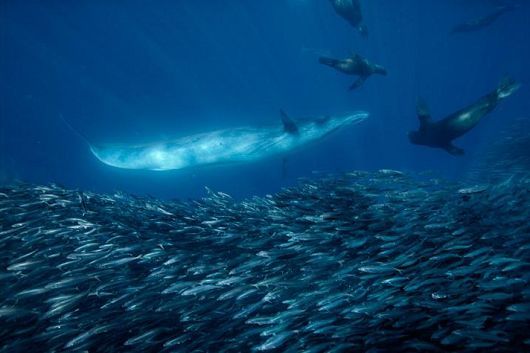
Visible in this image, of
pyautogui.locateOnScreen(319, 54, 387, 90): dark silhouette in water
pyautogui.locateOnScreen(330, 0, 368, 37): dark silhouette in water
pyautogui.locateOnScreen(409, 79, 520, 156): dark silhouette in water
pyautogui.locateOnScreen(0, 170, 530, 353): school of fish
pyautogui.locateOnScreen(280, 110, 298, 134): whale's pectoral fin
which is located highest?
pyautogui.locateOnScreen(330, 0, 368, 37): dark silhouette in water

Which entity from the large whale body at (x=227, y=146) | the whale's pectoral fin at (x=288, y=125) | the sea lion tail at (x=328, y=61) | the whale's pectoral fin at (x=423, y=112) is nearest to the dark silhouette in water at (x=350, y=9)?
the sea lion tail at (x=328, y=61)

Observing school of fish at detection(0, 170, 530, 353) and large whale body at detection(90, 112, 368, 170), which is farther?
large whale body at detection(90, 112, 368, 170)

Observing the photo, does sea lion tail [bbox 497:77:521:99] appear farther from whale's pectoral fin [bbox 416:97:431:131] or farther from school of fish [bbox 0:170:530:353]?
school of fish [bbox 0:170:530:353]

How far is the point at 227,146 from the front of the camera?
13789mm

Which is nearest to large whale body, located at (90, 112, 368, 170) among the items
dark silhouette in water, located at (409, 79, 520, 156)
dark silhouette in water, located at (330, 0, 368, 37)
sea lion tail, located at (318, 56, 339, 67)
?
dark silhouette in water, located at (409, 79, 520, 156)

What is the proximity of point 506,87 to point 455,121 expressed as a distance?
122 cm

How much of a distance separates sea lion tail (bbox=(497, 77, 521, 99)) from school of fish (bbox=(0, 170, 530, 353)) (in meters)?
2.29

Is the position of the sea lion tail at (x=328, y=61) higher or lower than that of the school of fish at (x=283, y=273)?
higher

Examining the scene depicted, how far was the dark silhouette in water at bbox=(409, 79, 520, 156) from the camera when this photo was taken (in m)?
8.27

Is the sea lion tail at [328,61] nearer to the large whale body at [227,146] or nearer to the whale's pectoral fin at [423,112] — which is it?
the whale's pectoral fin at [423,112]

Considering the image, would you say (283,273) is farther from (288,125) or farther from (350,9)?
(288,125)

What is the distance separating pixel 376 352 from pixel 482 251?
195 cm

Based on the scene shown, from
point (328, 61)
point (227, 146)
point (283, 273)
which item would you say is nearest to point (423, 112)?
point (328, 61)

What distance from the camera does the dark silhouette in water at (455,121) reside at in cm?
827
